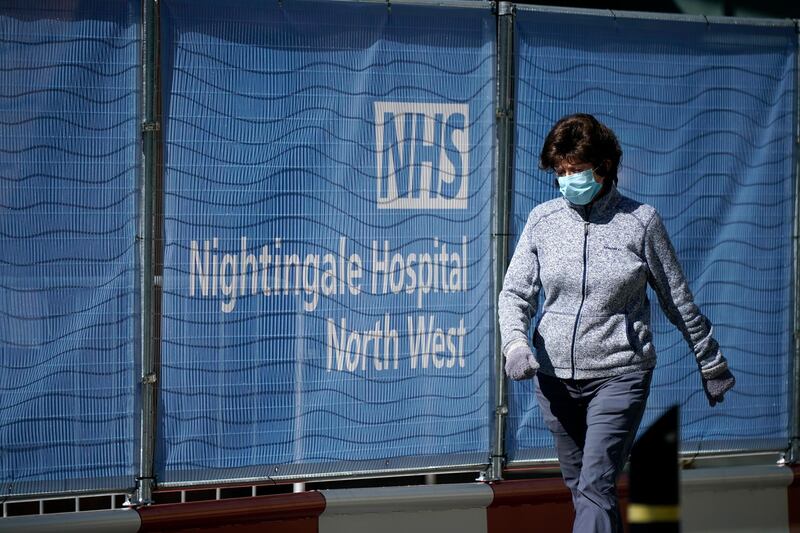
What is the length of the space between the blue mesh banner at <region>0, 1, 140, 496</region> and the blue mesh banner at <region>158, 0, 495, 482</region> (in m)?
0.18

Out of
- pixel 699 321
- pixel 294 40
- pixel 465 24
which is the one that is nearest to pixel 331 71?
pixel 294 40

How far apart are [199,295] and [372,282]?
0.73m

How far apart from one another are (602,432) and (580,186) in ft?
2.79

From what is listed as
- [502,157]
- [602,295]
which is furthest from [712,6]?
[602,295]

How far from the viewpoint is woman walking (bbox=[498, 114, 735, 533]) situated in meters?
4.27

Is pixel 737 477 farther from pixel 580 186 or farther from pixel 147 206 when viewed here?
pixel 147 206

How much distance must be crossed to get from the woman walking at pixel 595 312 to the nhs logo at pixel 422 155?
0.92m

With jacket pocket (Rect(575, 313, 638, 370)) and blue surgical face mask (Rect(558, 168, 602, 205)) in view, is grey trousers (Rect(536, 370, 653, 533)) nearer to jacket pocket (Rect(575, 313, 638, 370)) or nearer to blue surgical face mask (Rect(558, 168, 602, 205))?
jacket pocket (Rect(575, 313, 638, 370))

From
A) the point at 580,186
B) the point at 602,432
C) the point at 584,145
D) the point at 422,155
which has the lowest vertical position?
the point at 602,432

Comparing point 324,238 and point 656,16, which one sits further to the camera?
point 656,16

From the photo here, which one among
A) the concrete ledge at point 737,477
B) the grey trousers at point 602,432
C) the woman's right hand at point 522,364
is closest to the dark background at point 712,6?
the concrete ledge at point 737,477

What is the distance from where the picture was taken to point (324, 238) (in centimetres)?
516

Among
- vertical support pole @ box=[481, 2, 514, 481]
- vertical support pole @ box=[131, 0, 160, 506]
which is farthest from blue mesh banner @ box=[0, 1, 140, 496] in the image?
vertical support pole @ box=[481, 2, 514, 481]

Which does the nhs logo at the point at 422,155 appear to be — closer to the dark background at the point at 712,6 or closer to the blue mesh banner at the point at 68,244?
the blue mesh banner at the point at 68,244
